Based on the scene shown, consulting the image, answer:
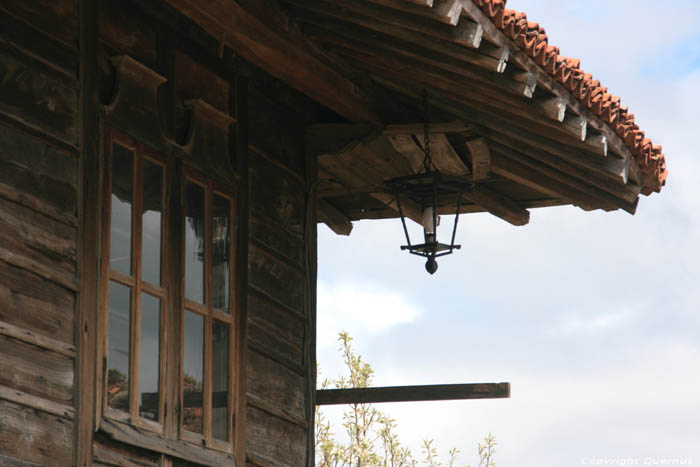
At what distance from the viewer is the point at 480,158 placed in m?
6.86

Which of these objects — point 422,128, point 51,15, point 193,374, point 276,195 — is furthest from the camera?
point 422,128

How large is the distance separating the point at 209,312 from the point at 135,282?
0.64 metres

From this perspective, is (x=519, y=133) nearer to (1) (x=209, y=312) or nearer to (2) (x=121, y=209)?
(1) (x=209, y=312)

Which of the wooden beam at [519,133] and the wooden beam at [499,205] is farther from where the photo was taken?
the wooden beam at [499,205]

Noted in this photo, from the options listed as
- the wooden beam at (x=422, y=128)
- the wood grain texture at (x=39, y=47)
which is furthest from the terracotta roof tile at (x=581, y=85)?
the wood grain texture at (x=39, y=47)

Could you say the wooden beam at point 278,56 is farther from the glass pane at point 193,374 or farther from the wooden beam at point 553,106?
the glass pane at point 193,374

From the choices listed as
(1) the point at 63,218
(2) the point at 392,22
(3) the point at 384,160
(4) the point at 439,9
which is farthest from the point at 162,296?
(3) the point at 384,160

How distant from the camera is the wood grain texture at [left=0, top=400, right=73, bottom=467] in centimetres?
425

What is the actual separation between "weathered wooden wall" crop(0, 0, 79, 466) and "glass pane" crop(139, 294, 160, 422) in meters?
0.50

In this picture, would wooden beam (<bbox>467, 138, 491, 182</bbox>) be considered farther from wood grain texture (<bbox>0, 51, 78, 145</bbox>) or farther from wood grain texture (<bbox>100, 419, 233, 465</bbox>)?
wood grain texture (<bbox>0, 51, 78, 145</bbox>)

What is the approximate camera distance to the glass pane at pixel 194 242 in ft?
18.3

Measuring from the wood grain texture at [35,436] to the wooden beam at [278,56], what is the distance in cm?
178

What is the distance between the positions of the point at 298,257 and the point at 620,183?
5.87ft

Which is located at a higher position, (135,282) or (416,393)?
(135,282)
